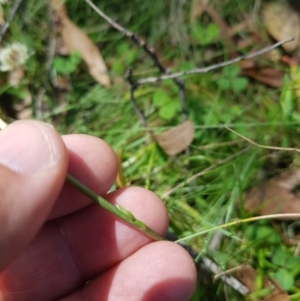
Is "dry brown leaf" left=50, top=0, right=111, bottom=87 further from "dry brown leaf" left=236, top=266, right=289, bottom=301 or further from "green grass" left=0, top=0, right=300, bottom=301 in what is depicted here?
"dry brown leaf" left=236, top=266, right=289, bottom=301

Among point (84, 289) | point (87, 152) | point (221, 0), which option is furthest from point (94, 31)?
point (84, 289)

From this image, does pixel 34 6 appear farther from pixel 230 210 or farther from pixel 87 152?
pixel 230 210

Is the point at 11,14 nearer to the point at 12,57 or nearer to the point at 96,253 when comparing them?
the point at 12,57

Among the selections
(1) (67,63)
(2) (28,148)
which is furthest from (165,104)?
(2) (28,148)

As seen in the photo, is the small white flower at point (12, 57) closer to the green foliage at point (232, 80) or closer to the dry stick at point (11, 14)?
the dry stick at point (11, 14)

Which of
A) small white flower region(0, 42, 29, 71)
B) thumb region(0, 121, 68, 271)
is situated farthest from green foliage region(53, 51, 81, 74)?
thumb region(0, 121, 68, 271)

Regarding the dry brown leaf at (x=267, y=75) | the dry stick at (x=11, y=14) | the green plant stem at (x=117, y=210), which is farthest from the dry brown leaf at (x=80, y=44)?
the green plant stem at (x=117, y=210)

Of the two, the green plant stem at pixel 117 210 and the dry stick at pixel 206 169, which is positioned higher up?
the green plant stem at pixel 117 210
